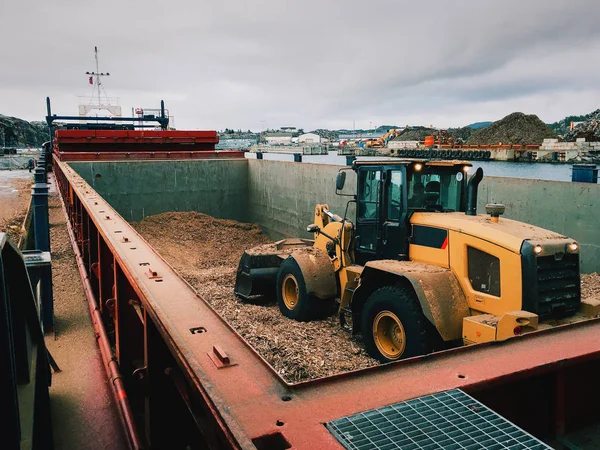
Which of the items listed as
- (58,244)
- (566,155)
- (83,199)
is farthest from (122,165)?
(566,155)

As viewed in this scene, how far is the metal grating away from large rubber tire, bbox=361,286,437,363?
3.86 m

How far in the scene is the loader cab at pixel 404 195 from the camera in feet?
22.1

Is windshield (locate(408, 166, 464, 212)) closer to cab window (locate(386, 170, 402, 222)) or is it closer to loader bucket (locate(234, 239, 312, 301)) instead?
cab window (locate(386, 170, 402, 222))

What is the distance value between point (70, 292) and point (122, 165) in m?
13.7

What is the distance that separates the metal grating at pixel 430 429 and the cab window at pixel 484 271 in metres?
3.92

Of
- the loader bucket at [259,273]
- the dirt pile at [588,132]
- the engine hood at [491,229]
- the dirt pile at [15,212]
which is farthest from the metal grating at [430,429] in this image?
the dirt pile at [588,132]

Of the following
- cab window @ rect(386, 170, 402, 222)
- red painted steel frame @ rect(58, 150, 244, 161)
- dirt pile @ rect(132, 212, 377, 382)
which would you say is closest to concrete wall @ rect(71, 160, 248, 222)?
red painted steel frame @ rect(58, 150, 244, 161)

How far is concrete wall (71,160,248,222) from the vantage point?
63.1ft

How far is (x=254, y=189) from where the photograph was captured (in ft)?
68.0

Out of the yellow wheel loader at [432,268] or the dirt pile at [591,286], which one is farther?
the dirt pile at [591,286]

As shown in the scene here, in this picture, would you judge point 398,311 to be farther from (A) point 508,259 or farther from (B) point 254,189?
(B) point 254,189

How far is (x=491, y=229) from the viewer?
5.68 m

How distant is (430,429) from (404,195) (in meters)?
5.14

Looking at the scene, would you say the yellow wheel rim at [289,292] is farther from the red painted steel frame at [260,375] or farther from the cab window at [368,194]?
the red painted steel frame at [260,375]
